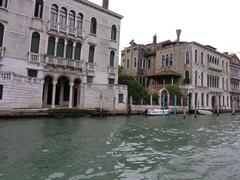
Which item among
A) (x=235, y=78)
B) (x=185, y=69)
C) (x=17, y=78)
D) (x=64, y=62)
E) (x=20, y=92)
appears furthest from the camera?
(x=235, y=78)

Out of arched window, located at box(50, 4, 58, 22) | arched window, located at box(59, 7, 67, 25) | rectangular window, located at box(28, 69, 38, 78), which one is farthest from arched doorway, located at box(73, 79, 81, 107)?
arched window, located at box(50, 4, 58, 22)

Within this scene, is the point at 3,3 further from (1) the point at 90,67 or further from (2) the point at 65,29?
(1) the point at 90,67

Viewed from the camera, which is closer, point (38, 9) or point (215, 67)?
point (38, 9)

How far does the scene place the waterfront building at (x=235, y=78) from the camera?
36031 mm

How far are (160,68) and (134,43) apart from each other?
511 cm

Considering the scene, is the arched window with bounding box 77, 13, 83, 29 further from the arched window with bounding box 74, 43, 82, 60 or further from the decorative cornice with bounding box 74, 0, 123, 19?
the arched window with bounding box 74, 43, 82, 60

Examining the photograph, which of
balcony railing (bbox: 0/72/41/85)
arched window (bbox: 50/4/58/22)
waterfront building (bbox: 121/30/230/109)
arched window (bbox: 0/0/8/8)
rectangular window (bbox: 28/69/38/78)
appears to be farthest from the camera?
waterfront building (bbox: 121/30/230/109)

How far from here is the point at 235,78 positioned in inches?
1435

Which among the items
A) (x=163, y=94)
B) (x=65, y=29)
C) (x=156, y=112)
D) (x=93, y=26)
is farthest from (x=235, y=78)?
(x=65, y=29)

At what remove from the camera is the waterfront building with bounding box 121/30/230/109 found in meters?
27.4

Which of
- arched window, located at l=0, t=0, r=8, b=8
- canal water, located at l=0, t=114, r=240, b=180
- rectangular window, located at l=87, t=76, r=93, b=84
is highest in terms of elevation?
arched window, located at l=0, t=0, r=8, b=8

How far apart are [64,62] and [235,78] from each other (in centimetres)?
2963

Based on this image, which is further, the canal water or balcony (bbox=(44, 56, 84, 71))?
balcony (bbox=(44, 56, 84, 71))

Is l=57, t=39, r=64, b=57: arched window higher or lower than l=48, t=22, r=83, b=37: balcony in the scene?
lower
